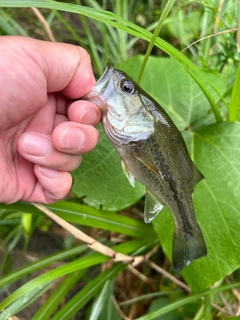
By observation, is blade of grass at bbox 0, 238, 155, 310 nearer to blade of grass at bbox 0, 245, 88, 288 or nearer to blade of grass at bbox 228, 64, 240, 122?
blade of grass at bbox 0, 245, 88, 288

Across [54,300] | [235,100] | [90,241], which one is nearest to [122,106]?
[235,100]

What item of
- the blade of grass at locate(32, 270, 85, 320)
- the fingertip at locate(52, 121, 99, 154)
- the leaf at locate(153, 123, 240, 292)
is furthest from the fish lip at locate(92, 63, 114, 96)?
the blade of grass at locate(32, 270, 85, 320)

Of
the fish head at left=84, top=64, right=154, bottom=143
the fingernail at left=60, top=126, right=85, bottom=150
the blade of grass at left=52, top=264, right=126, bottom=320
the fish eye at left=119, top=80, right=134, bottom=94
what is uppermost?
the fish eye at left=119, top=80, right=134, bottom=94

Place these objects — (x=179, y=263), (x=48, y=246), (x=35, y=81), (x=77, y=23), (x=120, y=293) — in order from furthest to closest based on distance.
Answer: (x=77, y=23) < (x=48, y=246) < (x=120, y=293) < (x=179, y=263) < (x=35, y=81)

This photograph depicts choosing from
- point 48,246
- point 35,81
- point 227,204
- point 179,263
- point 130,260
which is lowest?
point 48,246

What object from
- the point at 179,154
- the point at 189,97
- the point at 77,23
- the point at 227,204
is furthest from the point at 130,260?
the point at 77,23

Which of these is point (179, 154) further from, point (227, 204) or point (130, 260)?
point (130, 260)

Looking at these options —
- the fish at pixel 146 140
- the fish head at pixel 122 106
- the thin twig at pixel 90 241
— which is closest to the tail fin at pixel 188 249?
the fish at pixel 146 140

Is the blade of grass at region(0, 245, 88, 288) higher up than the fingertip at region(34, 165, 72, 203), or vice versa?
the fingertip at region(34, 165, 72, 203)

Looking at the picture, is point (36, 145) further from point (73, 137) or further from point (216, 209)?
point (216, 209)
